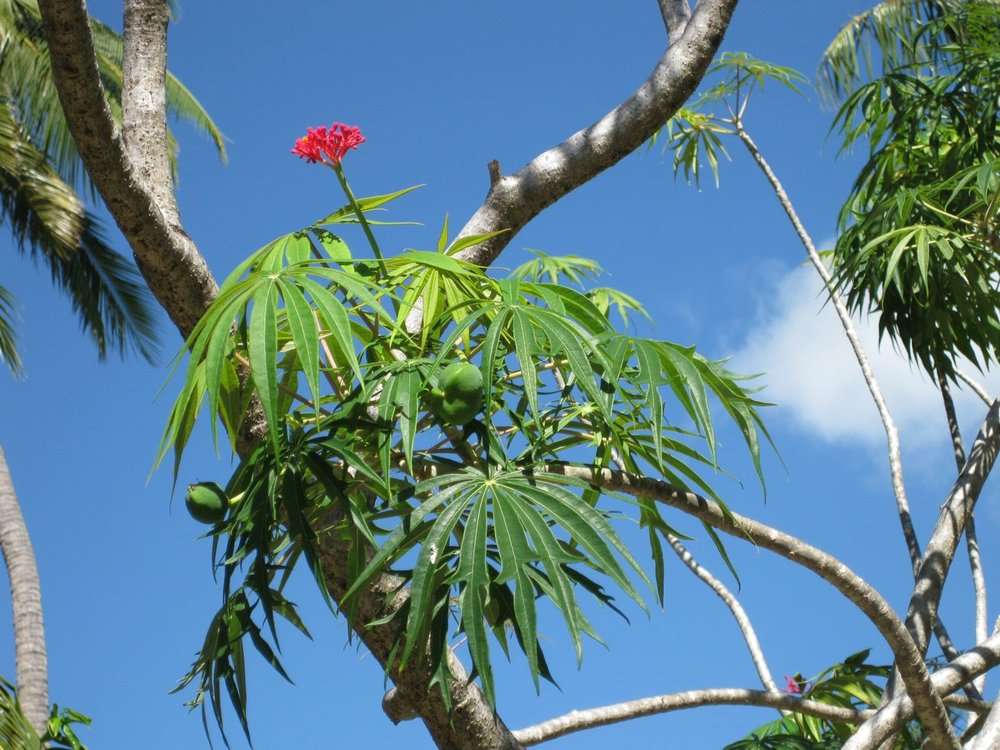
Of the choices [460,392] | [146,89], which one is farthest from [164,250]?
[460,392]

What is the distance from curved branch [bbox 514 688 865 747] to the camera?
330 centimetres

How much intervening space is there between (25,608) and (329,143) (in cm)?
578

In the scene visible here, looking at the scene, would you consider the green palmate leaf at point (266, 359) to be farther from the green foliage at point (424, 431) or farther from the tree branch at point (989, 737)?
the tree branch at point (989, 737)

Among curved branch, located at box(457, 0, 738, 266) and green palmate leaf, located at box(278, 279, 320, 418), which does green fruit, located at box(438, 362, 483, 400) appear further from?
curved branch, located at box(457, 0, 738, 266)

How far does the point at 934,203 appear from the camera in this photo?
4.77 metres

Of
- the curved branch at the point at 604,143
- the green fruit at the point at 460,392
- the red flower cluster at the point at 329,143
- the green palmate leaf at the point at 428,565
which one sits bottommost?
the green palmate leaf at the point at 428,565

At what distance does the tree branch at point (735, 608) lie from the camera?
14.9 feet

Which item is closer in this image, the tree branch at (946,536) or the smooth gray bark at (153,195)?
the smooth gray bark at (153,195)

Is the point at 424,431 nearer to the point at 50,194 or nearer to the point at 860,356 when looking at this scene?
the point at 860,356

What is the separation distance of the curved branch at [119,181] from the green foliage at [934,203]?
2.60 metres

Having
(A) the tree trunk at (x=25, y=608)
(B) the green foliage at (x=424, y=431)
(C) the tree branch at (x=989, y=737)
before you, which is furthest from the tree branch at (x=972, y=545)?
(A) the tree trunk at (x=25, y=608)

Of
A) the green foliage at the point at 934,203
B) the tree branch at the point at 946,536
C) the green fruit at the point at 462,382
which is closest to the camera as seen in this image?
the green fruit at the point at 462,382

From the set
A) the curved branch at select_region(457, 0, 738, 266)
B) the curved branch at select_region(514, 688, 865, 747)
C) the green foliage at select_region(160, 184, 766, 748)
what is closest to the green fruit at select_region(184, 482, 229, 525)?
the green foliage at select_region(160, 184, 766, 748)

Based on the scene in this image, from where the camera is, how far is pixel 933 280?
4.68 metres
